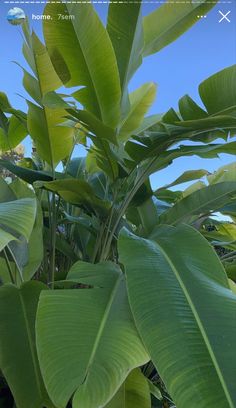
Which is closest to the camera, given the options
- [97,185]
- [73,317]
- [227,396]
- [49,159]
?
[227,396]

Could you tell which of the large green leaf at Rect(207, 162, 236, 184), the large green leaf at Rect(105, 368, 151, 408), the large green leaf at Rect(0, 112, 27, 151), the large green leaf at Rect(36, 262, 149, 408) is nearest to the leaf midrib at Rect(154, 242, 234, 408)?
the large green leaf at Rect(36, 262, 149, 408)

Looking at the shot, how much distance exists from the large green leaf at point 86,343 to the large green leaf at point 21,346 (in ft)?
0.49

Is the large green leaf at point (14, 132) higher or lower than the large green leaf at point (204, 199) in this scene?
higher

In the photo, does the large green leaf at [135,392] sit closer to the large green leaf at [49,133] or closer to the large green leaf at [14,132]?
the large green leaf at [49,133]

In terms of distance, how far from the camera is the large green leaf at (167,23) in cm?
146

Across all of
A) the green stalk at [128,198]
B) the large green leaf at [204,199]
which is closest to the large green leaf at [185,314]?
the green stalk at [128,198]

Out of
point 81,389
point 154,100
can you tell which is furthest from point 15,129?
point 81,389

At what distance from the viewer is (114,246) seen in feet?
5.17

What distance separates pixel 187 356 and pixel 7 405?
81 centimetres

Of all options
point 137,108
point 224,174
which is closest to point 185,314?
point 137,108

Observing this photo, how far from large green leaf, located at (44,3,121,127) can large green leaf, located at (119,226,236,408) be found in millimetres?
532

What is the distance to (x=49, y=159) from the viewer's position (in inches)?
62.1

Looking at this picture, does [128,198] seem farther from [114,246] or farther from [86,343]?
[86,343]

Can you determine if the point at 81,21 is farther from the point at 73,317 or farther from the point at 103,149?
the point at 73,317
